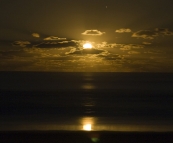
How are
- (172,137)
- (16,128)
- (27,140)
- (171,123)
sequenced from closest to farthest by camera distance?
(27,140) → (172,137) → (16,128) → (171,123)

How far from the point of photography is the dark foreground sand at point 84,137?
44.6ft

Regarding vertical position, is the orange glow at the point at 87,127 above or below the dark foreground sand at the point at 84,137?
above

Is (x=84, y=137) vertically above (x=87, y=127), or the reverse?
(x=87, y=127)

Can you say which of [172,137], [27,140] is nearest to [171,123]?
[172,137]

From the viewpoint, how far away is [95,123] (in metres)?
19.8

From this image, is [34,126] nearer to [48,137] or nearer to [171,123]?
[48,137]

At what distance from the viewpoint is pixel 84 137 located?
14414 mm

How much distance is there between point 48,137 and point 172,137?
15.3 feet

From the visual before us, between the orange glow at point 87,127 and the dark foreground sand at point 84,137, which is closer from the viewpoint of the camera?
the dark foreground sand at point 84,137

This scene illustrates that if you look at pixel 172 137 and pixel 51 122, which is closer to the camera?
pixel 172 137

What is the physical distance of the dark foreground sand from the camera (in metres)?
13.6

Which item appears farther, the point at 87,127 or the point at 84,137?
the point at 87,127

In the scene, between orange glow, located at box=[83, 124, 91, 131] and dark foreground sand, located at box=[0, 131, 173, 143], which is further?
orange glow, located at box=[83, 124, 91, 131]

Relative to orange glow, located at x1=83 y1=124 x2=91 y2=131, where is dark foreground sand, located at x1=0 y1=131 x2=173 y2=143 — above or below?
below
